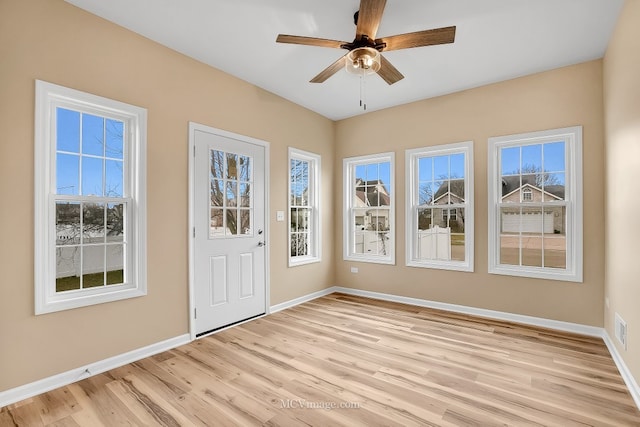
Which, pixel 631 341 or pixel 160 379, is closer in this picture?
pixel 631 341

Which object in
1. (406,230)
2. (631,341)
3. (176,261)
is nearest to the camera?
(631,341)

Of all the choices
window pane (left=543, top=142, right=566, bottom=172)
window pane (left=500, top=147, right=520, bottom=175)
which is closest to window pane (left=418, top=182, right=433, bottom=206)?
window pane (left=500, top=147, right=520, bottom=175)

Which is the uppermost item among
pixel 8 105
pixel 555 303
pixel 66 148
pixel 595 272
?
pixel 8 105

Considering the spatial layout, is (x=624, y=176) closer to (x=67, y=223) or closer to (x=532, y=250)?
(x=532, y=250)

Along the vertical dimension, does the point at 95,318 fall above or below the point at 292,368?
above

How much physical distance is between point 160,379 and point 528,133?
4.51 m

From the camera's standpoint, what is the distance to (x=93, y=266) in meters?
2.65

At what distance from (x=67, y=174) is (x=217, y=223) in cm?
141

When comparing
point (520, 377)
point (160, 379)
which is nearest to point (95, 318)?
point (160, 379)

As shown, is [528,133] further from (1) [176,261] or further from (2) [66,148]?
(2) [66,148]

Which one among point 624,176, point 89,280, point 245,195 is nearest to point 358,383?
point 89,280

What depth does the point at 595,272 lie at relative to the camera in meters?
3.31

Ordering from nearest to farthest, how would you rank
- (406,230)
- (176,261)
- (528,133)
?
(176,261)
(528,133)
(406,230)

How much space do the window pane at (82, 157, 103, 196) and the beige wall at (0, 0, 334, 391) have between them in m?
0.38
